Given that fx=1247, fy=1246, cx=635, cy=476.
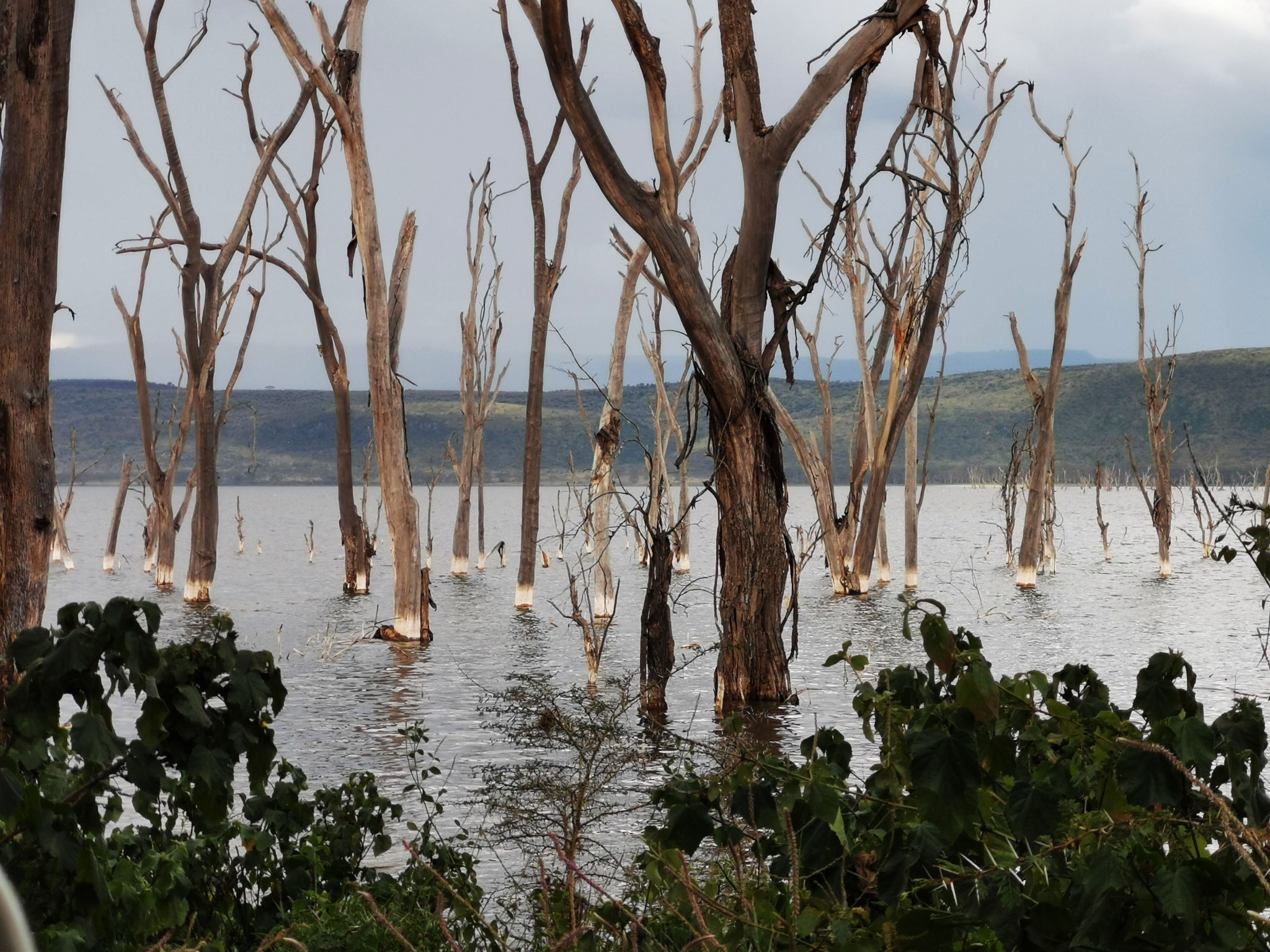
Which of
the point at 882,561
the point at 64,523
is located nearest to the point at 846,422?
the point at 882,561

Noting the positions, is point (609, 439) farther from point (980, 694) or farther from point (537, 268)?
point (980, 694)

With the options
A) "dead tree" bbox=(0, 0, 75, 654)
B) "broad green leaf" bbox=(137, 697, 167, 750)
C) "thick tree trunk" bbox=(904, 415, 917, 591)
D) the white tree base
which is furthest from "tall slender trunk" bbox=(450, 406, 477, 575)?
"broad green leaf" bbox=(137, 697, 167, 750)

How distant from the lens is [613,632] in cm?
1658

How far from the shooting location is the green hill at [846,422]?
85312 mm

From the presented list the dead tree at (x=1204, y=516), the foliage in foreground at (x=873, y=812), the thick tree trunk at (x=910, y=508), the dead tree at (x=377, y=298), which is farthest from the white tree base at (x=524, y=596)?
the foliage in foreground at (x=873, y=812)

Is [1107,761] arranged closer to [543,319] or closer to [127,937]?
[127,937]

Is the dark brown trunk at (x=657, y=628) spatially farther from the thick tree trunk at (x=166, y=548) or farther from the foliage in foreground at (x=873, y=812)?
the thick tree trunk at (x=166, y=548)

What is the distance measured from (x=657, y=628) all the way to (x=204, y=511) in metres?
10.9

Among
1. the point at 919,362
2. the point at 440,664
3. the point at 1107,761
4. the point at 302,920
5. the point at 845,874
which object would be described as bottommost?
the point at 440,664

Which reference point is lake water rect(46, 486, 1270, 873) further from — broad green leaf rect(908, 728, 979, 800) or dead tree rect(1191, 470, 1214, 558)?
broad green leaf rect(908, 728, 979, 800)

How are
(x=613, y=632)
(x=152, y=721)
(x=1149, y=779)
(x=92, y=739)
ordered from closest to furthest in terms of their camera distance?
1. (x=1149, y=779)
2. (x=92, y=739)
3. (x=152, y=721)
4. (x=613, y=632)

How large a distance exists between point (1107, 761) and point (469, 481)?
2307 cm

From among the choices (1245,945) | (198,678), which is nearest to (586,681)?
(198,678)

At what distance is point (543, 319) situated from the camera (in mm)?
16266
